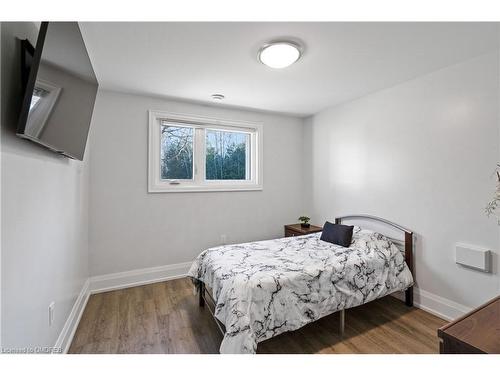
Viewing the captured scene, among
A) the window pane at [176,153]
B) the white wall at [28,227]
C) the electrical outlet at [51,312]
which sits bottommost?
the electrical outlet at [51,312]

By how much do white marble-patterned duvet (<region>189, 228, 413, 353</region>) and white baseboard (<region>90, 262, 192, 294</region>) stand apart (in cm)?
103

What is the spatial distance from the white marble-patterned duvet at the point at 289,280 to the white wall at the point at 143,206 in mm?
1009

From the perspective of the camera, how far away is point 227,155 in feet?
12.1

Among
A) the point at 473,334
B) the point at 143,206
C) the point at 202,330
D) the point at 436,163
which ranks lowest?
the point at 202,330

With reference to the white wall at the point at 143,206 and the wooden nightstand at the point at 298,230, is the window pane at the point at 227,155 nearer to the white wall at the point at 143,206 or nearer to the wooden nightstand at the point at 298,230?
the white wall at the point at 143,206

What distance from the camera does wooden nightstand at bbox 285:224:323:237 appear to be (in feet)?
11.2

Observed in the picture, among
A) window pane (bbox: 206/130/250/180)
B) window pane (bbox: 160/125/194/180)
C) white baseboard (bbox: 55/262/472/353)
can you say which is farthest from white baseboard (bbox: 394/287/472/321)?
window pane (bbox: 160/125/194/180)

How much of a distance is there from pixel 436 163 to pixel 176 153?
3.09 metres

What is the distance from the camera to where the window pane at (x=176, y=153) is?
3.23m

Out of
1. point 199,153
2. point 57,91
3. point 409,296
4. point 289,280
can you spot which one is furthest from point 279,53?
point 409,296

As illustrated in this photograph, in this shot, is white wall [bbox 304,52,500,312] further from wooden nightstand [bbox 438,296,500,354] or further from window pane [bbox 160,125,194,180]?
window pane [bbox 160,125,194,180]

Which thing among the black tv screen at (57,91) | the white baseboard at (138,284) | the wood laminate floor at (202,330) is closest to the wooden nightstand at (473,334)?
the wood laminate floor at (202,330)

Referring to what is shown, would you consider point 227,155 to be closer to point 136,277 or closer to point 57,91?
point 136,277
